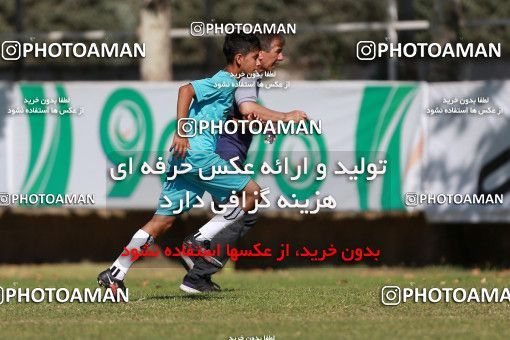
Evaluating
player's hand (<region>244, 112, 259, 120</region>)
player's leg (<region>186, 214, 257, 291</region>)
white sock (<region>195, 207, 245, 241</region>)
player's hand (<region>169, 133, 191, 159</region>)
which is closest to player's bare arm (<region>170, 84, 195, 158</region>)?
player's hand (<region>169, 133, 191, 159</region>)

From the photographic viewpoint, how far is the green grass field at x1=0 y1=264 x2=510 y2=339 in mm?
9250

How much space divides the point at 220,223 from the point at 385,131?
5649mm

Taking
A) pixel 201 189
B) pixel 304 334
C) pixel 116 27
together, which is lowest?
pixel 304 334

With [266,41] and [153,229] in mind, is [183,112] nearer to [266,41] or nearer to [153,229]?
[153,229]

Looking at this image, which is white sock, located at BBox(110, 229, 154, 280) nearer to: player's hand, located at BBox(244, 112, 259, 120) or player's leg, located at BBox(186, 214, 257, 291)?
player's leg, located at BBox(186, 214, 257, 291)

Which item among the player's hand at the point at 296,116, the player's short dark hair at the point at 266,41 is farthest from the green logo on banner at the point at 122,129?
the player's hand at the point at 296,116

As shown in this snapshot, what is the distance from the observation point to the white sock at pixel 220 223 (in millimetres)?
11602

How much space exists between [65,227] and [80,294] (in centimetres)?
716

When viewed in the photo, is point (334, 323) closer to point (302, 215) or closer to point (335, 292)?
point (335, 292)

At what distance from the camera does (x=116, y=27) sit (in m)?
24.0

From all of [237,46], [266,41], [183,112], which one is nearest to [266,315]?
[183,112]

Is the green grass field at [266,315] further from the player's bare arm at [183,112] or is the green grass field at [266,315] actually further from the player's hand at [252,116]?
the player's hand at [252,116]

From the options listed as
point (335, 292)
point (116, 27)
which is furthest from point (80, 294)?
point (116, 27)

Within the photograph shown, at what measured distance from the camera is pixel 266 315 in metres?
10.2
